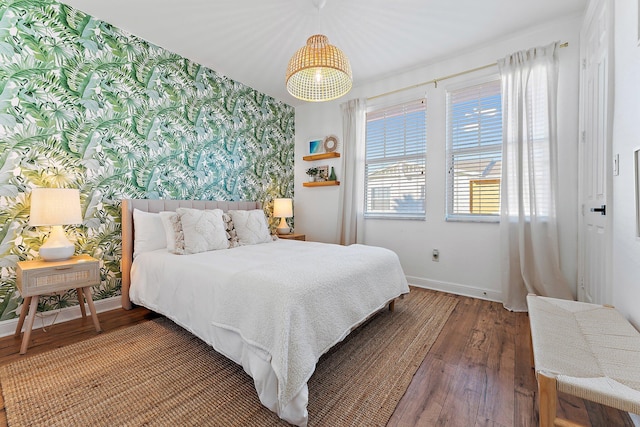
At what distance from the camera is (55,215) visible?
2031 millimetres

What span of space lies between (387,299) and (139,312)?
2360mm

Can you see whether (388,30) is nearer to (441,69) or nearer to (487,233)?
(441,69)

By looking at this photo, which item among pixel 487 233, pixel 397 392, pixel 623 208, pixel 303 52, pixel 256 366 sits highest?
pixel 303 52

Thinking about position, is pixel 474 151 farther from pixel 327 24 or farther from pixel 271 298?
pixel 271 298

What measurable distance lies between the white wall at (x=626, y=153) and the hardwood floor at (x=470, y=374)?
2.02 ft

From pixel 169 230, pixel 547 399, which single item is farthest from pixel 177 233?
pixel 547 399

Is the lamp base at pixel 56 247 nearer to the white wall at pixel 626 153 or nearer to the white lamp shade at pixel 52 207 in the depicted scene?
the white lamp shade at pixel 52 207

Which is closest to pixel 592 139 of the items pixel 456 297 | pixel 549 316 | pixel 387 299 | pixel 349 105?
pixel 549 316

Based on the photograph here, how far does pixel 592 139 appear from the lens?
2.16 metres

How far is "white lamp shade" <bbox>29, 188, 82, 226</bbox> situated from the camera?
1.99 metres

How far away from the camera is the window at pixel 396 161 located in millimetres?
3494

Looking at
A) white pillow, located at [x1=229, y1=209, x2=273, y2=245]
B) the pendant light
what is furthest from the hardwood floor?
the pendant light

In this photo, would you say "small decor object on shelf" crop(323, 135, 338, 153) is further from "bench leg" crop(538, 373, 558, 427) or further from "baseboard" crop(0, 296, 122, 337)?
"bench leg" crop(538, 373, 558, 427)

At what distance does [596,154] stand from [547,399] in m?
2.06
